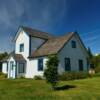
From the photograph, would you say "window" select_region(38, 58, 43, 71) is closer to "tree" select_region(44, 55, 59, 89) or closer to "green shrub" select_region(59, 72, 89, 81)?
"green shrub" select_region(59, 72, 89, 81)

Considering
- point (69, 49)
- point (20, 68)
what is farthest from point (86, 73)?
point (20, 68)

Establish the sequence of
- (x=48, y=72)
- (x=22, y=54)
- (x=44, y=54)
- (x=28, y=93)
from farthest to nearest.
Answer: (x=22, y=54)
(x=44, y=54)
(x=48, y=72)
(x=28, y=93)

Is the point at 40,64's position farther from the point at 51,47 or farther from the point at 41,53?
the point at 51,47

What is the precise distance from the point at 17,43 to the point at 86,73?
1411 centimetres

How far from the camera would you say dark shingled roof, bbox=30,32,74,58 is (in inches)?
1384

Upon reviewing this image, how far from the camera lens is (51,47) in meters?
36.9

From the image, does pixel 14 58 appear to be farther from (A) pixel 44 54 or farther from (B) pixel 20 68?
(A) pixel 44 54

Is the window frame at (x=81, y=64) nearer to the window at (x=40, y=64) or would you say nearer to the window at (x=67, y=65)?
the window at (x=67, y=65)

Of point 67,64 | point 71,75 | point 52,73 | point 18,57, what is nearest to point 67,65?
point 67,64

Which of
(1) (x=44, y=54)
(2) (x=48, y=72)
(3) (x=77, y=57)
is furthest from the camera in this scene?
(3) (x=77, y=57)

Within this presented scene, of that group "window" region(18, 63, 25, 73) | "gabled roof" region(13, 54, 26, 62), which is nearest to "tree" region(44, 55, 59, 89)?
"gabled roof" region(13, 54, 26, 62)

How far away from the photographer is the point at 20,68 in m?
39.8

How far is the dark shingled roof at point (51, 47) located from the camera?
35.2 meters

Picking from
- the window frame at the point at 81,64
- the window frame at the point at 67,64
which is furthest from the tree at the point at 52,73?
the window frame at the point at 81,64
